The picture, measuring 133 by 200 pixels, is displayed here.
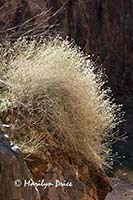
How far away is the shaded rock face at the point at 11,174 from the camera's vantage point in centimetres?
243

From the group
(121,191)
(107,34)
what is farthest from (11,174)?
(107,34)

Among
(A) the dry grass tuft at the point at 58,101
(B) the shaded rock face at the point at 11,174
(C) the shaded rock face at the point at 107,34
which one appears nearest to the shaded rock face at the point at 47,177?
(B) the shaded rock face at the point at 11,174

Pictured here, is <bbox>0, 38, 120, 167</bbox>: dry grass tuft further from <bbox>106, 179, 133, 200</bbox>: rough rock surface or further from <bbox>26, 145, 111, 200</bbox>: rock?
<bbox>106, 179, 133, 200</bbox>: rough rock surface

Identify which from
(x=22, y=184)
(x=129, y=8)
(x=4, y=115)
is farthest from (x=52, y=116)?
(x=129, y=8)

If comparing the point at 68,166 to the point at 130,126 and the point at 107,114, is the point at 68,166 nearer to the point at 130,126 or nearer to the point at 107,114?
the point at 107,114

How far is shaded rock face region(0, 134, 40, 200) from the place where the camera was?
7.98 feet

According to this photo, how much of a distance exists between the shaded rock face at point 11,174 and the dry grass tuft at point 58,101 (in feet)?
2.22

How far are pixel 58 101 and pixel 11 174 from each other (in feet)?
A: 3.77

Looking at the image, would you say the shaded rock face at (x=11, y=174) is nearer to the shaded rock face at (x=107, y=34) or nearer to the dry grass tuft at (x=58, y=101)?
the dry grass tuft at (x=58, y=101)

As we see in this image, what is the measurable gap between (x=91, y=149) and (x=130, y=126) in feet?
25.4

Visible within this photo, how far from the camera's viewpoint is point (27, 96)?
3.52m

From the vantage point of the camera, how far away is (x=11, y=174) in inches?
97.8

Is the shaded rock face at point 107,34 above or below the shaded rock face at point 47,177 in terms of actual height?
above

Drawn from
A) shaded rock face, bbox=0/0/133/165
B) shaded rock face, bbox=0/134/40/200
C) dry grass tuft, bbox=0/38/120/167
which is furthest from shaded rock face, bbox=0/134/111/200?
shaded rock face, bbox=0/0/133/165
